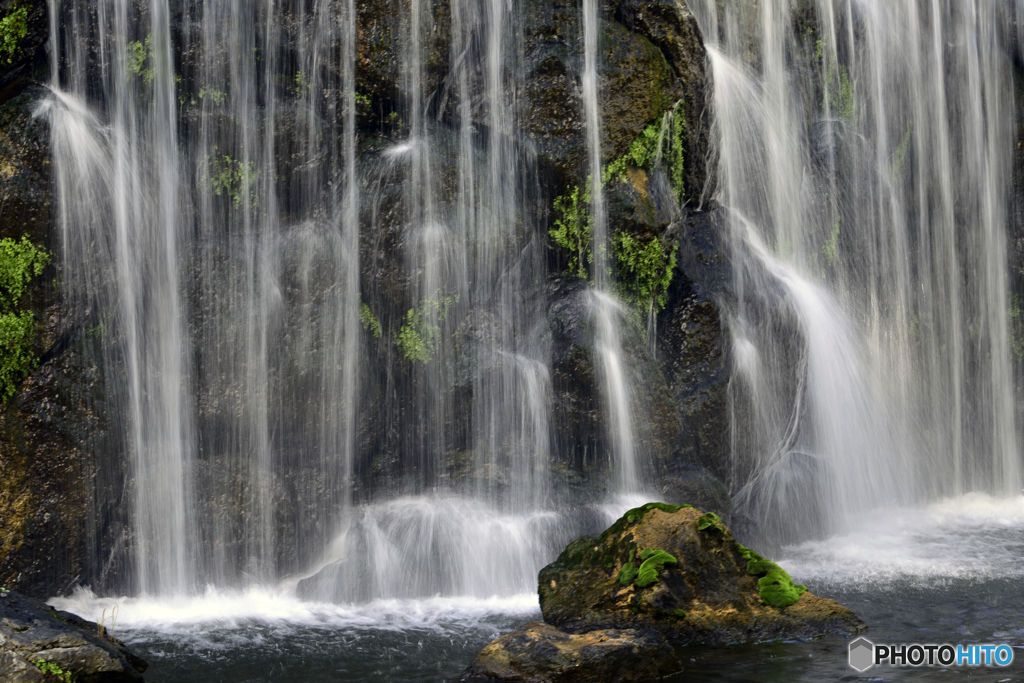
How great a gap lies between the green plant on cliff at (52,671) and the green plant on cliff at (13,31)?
673 cm

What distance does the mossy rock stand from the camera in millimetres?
7066

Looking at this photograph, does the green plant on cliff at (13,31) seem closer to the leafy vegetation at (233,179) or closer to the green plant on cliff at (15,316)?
the green plant on cliff at (15,316)

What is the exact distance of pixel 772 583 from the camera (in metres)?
7.39

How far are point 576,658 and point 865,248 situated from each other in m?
9.43

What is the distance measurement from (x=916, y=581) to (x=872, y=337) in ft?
17.1

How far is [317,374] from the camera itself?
1036 centimetres

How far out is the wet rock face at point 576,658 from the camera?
6.14 meters

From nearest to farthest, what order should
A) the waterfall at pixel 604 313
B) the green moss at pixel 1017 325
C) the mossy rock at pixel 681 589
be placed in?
the mossy rock at pixel 681 589
the waterfall at pixel 604 313
the green moss at pixel 1017 325

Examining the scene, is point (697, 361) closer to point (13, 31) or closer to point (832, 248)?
point (832, 248)

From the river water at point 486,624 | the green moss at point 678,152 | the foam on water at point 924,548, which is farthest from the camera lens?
the green moss at point 678,152

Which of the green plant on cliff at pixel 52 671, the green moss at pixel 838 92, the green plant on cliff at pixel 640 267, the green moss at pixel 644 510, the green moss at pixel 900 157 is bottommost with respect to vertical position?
the green plant on cliff at pixel 52 671

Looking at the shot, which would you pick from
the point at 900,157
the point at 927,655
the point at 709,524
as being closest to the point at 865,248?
the point at 900,157

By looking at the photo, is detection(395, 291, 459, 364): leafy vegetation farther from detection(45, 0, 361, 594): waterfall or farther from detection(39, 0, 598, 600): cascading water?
detection(45, 0, 361, 594): waterfall

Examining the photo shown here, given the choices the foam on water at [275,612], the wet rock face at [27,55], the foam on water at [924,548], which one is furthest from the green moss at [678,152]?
Result: the wet rock face at [27,55]
